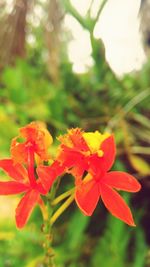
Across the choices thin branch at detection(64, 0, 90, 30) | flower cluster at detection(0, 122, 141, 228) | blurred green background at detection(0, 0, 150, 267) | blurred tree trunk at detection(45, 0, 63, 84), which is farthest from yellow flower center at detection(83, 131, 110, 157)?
blurred tree trunk at detection(45, 0, 63, 84)

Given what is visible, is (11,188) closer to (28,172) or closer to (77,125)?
(28,172)

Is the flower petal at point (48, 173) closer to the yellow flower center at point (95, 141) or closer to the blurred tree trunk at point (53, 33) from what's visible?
the yellow flower center at point (95, 141)

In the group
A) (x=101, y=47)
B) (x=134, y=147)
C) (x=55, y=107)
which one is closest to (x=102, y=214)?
(x=134, y=147)

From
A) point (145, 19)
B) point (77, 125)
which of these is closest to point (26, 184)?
point (77, 125)

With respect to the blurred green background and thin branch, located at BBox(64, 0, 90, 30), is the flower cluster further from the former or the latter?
the blurred green background

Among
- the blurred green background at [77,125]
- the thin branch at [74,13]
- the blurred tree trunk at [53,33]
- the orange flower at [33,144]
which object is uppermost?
the orange flower at [33,144]

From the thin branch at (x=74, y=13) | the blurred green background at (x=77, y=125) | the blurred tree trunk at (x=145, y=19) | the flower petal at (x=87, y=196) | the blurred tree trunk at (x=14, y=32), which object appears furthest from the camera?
the blurred tree trunk at (x=145, y=19)

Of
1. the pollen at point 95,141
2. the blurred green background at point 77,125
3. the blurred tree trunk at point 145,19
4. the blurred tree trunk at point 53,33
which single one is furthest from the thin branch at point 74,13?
the blurred tree trunk at point 145,19

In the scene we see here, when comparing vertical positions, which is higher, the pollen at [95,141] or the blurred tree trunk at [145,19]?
the pollen at [95,141]
